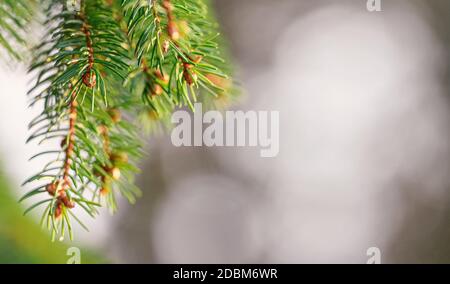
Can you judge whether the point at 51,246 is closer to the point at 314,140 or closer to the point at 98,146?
the point at 98,146

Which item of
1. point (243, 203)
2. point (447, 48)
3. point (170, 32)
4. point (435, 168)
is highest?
point (447, 48)

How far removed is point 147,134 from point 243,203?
2.49 m

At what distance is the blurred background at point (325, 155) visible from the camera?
2.81 m

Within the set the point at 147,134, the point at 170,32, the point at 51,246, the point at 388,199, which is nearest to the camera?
the point at 170,32

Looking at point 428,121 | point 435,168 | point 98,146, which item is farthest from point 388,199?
point 98,146

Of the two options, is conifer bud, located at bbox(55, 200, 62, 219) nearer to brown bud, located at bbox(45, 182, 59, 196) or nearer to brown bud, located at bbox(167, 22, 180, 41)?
brown bud, located at bbox(45, 182, 59, 196)

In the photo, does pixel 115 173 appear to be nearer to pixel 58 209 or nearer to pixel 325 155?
pixel 58 209

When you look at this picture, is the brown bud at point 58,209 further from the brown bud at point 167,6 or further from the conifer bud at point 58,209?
the brown bud at point 167,6

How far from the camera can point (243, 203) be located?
3076 millimetres

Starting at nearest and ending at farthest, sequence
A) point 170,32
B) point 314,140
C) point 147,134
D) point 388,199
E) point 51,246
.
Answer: point 170,32 < point 147,134 < point 51,246 < point 314,140 < point 388,199

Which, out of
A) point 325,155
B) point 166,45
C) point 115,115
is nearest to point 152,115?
point 115,115

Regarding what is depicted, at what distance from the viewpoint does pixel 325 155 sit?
2.81m

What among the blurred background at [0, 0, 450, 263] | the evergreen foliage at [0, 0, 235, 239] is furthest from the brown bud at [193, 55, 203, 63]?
the blurred background at [0, 0, 450, 263]

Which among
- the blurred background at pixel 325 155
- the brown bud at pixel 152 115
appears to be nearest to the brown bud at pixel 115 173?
the brown bud at pixel 152 115
